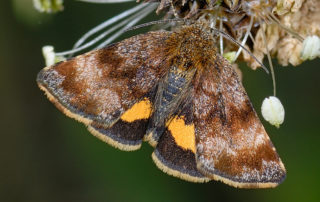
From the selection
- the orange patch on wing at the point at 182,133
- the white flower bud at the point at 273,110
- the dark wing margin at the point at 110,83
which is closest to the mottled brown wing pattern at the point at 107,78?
the dark wing margin at the point at 110,83

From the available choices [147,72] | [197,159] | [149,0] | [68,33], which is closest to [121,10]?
[68,33]

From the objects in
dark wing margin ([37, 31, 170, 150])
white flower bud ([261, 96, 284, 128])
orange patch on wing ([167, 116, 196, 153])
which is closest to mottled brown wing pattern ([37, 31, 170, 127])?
dark wing margin ([37, 31, 170, 150])

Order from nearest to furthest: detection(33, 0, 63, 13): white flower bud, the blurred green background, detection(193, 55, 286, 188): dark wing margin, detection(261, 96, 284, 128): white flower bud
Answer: detection(193, 55, 286, 188): dark wing margin → detection(261, 96, 284, 128): white flower bud → detection(33, 0, 63, 13): white flower bud → the blurred green background

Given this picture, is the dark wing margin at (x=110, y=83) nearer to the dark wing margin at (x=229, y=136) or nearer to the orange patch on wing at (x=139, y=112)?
the orange patch on wing at (x=139, y=112)

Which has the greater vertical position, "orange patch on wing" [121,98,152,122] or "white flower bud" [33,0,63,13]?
"white flower bud" [33,0,63,13]

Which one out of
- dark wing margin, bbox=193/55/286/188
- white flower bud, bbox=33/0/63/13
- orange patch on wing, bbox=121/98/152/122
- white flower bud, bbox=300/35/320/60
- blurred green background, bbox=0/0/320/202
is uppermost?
white flower bud, bbox=33/0/63/13

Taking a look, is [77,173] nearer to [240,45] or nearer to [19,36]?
[19,36]

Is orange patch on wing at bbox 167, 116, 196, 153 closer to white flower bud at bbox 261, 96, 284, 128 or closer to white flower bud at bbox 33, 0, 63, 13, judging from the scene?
white flower bud at bbox 261, 96, 284, 128
